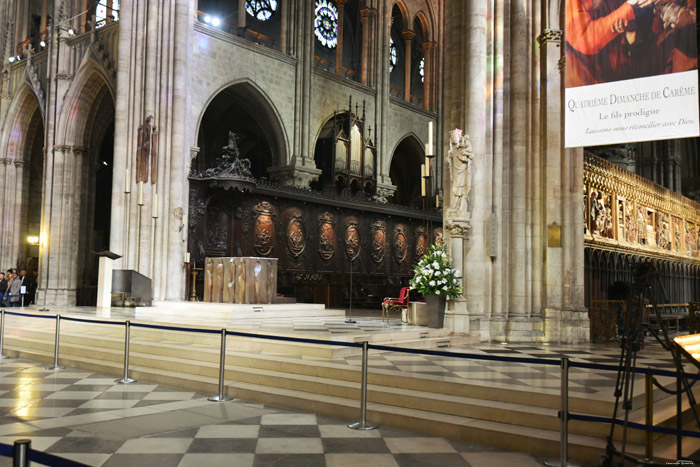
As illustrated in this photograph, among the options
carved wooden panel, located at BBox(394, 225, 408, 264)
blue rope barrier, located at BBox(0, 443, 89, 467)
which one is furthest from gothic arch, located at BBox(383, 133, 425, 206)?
blue rope barrier, located at BBox(0, 443, 89, 467)

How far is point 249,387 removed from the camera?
24.5 feet

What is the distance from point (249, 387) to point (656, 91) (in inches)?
255

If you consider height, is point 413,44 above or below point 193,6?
above

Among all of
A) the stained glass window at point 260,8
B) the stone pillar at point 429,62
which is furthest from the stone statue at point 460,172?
the stone pillar at point 429,62

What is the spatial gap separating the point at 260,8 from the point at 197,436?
24.7 m

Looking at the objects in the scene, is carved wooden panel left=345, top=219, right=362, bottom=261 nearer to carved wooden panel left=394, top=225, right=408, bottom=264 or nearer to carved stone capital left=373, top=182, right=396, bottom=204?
carved wooden panel left=394, top=225, right=408, bottom=264

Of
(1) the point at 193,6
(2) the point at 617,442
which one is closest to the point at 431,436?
(2) the point at 617,442

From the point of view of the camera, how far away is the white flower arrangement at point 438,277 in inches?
445

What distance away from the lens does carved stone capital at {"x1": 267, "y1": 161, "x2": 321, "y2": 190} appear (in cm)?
2297

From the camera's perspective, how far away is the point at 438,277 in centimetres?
1131

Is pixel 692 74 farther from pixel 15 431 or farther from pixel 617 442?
pixel 15 431

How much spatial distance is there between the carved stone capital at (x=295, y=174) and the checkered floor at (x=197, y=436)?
1592 cm

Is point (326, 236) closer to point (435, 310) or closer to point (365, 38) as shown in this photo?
point (365, 38)

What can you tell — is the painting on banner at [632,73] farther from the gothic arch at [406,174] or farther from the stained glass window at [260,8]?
the gothic arch at [406,174]
